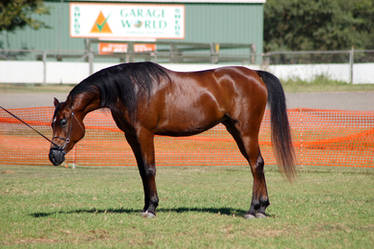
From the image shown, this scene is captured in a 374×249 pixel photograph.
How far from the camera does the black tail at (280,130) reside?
23.4 ft

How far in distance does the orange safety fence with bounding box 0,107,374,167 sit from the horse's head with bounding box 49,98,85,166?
20.1 feet

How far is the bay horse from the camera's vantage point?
671 centimetres

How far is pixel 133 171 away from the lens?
1232 centimetres

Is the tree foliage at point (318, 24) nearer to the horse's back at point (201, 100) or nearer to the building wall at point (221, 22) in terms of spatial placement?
the building wall at point (221, 22)

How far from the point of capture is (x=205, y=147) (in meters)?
14.0

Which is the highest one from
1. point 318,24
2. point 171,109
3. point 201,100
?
point 318,24

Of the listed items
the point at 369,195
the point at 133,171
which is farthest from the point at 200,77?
the point at 133,171

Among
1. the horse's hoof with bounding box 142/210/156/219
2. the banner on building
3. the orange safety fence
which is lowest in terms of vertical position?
the orange safety fence

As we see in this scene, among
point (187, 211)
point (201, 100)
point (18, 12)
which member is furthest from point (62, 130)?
point (18, 12)

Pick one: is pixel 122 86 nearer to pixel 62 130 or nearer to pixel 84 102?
pixel 84 102

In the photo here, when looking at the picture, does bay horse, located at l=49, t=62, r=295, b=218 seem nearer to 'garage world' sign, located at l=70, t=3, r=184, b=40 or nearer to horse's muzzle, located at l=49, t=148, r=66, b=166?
horse's muzzle, located at l=49, t=148, r=66, b=166

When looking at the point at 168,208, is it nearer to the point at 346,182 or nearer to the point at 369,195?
the point at 369,195

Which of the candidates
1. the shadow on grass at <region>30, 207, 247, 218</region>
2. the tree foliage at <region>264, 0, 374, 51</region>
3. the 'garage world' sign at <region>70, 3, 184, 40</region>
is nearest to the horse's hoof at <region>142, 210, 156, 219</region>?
the shadow on grass at <region>30, 207, 247, 218</region>

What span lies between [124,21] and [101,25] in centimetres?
138
